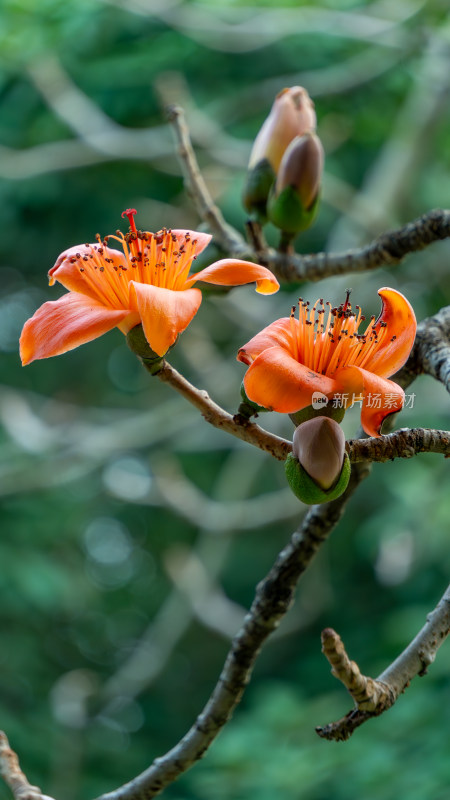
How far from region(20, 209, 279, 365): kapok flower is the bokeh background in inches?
81.7

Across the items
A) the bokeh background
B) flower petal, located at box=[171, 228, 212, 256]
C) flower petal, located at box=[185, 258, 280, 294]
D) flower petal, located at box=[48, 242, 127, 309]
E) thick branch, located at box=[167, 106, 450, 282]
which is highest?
flower petal, located at box=[185, 258, 280, 294]

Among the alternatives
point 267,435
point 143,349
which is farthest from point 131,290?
point 267,435

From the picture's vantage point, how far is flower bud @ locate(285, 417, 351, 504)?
0.61 meters

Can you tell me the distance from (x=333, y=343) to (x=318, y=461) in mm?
122

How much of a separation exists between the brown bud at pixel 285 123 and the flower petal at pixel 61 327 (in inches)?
21.0

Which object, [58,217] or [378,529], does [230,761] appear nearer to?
[378,529]

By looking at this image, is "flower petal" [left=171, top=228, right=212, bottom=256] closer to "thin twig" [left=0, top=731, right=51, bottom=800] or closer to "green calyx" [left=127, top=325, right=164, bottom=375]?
"green calyx" [left=127, top=325, right=164, bottom=375]

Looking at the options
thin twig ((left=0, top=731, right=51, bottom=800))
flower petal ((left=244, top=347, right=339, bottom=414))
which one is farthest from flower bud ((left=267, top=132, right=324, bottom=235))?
thin twig ((left=0, top=731, right=51, bottom=800))

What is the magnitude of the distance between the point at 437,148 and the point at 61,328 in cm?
400

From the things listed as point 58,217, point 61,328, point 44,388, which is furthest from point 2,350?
point 61,328

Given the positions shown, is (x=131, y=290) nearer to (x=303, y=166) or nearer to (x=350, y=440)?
(x=350, y=440)

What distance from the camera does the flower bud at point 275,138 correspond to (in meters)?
1.11

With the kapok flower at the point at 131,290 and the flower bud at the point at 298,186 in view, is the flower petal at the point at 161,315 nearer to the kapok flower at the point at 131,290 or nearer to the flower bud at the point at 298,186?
the kapok flower at the point at 131,290

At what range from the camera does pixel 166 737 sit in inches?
228
